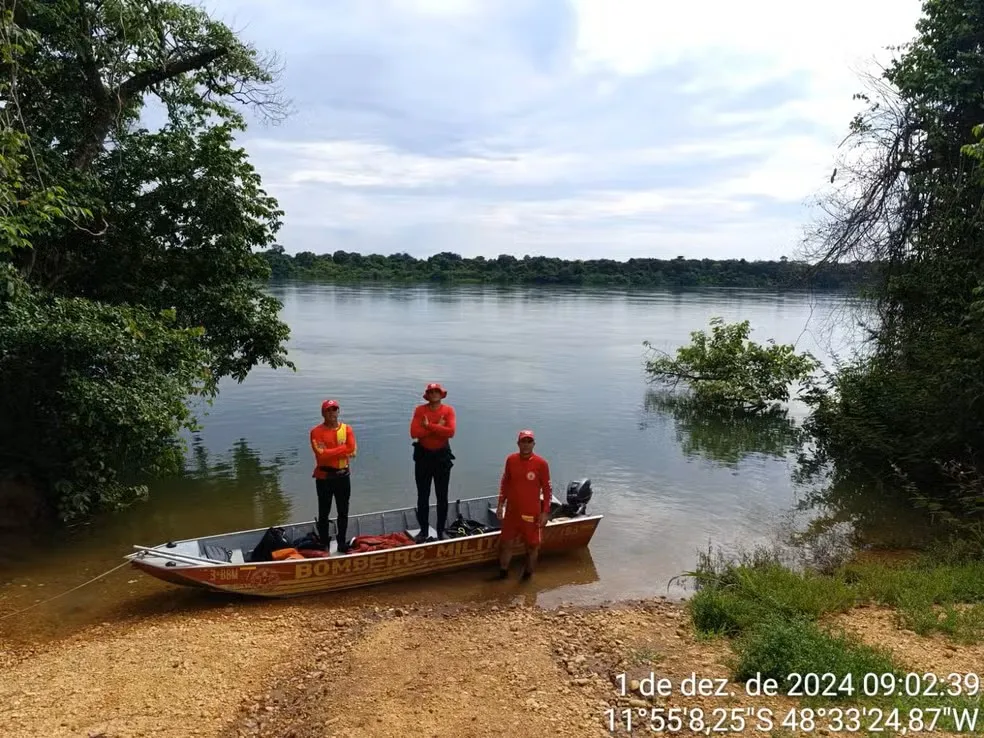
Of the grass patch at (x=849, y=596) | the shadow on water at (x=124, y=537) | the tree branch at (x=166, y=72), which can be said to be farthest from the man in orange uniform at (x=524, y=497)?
the tree branch at (x=166, y=72)

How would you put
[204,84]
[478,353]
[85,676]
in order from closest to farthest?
[85,676]
[204,84]
[478,353]

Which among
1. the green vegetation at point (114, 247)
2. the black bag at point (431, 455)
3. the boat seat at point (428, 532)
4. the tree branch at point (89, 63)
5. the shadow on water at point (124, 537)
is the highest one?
the tree branch at point (89, 63)

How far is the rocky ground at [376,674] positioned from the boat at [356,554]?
521 mm

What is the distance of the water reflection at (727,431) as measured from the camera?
17.3 metres

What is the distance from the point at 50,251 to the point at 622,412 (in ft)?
51.1

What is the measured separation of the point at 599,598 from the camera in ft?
29.2

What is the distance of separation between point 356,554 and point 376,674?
2.53m

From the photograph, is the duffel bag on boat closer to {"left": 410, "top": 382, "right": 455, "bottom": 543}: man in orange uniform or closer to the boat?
the boat

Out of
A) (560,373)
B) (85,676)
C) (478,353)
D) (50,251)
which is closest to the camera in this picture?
(85,676)

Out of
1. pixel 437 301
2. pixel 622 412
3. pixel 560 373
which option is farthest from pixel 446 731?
pixel 437 301

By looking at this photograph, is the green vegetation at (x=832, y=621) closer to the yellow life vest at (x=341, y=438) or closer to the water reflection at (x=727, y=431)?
the yellow life vest at (x=341, y=438)

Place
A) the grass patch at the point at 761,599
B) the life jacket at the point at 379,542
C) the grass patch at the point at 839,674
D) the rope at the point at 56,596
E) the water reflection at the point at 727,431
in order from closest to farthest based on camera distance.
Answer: the grass patch at the point at 839,674 → the grass patch at the point at 761,599 → the rope at the point at 56,596 → the life jacket at the point at 379,542 → the water reflection at the point at 727,431

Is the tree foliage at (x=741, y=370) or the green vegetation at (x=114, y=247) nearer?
the green vegetation at (x=114, y=247)

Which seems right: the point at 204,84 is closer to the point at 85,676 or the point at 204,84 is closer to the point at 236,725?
the point at 85,676
